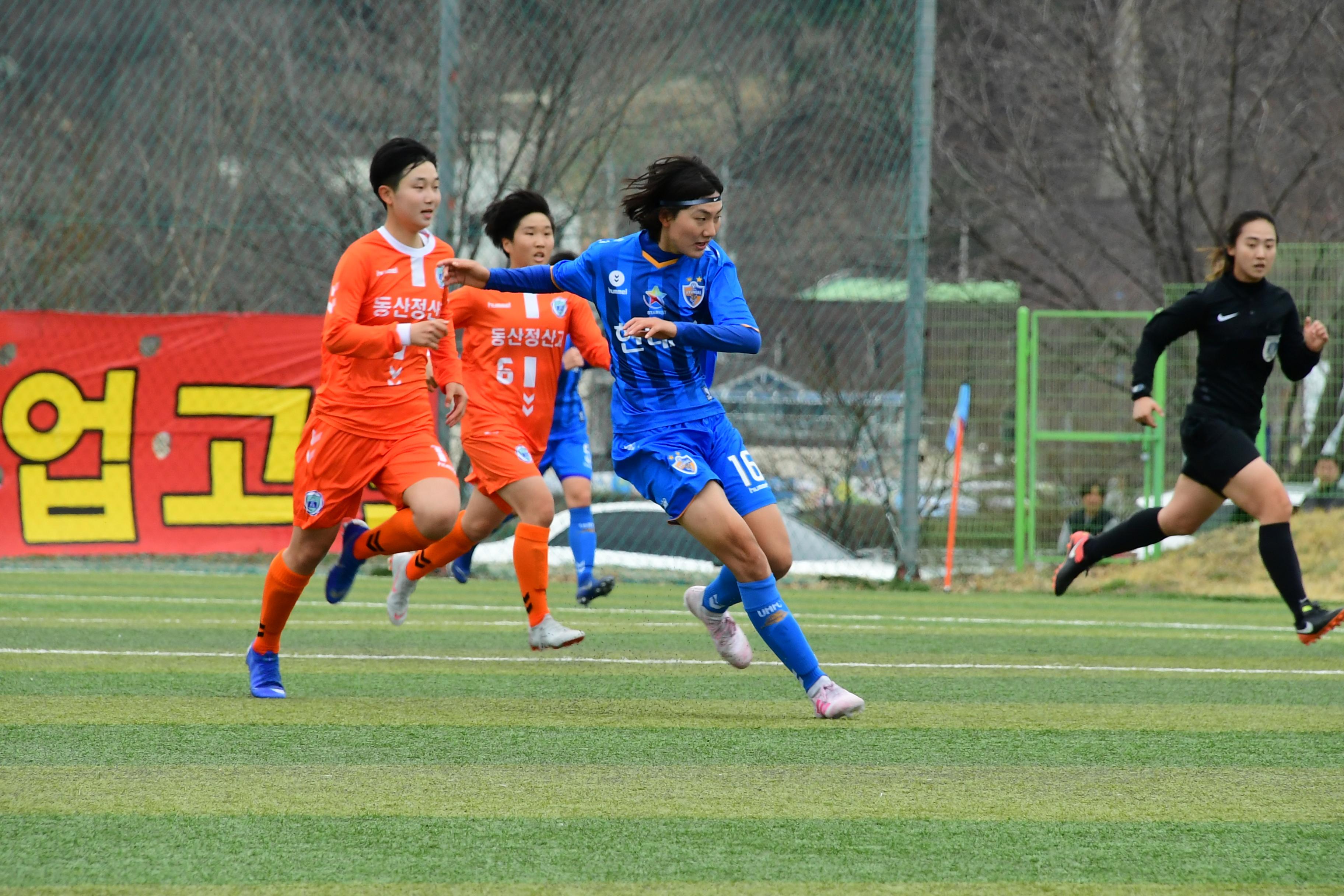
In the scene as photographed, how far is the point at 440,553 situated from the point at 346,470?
5.50ft

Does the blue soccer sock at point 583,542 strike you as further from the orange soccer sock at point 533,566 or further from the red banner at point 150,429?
the red banner at point 150,429

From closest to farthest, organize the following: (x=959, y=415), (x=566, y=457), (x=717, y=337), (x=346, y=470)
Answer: (x=717, y=337), (x=346, y=470), (x=566, y=457), (x=959, y=415)

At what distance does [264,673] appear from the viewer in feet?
18.7

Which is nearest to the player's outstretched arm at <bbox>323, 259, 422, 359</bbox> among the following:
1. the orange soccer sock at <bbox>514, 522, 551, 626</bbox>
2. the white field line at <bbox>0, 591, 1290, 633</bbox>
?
the orange soccer sock at <bbox>514, 522, 551, 626</bbox>

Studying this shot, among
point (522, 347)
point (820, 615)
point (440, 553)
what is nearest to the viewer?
point (440, 553)

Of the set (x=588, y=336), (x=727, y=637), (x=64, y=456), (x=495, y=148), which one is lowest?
(x=727, y=637)

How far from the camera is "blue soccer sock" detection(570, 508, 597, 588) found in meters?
9.65

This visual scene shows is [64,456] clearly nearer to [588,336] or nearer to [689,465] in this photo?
[588,336]

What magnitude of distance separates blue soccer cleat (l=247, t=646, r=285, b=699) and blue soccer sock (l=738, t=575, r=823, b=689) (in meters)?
1.83

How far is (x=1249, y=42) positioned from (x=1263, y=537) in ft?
41.8

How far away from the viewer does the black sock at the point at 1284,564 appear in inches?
296

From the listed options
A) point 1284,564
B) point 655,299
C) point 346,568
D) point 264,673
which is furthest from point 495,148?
point 264,673

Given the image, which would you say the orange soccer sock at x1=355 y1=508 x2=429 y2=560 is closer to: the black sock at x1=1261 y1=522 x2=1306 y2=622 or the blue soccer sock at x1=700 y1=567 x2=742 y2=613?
the blue soccer sock at x1=700 y1=567 x2=742 y2=613

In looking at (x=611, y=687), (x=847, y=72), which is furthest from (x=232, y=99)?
(x=611, y=687)
